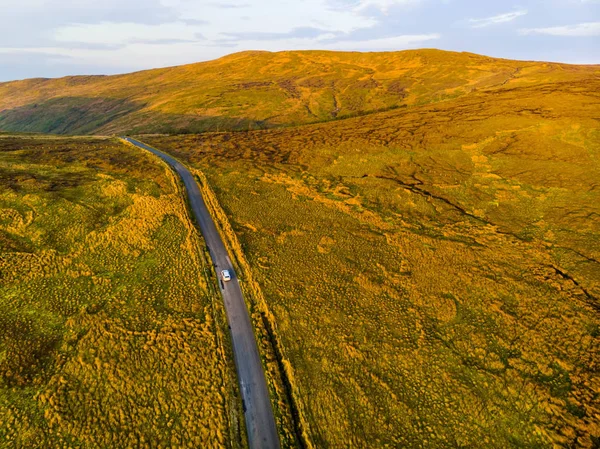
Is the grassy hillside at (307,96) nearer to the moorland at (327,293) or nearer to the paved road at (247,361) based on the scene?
the moorland at (327,293)

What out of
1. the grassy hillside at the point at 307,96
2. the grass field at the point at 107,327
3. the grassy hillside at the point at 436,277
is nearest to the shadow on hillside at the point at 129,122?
the grassy hillside at the point at 307,96

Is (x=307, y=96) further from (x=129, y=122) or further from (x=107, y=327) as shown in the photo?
(x=107, y=327)

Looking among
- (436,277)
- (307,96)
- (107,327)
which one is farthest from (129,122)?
(436,277)

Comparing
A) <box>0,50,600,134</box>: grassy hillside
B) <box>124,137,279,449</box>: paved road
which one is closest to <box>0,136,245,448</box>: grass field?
<box>124,137,279,449</box>: paved road

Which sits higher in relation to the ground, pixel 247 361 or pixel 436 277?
pixel 436 277

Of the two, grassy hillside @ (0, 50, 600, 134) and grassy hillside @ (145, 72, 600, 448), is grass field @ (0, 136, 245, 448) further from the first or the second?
grassy hillside @ (0, 50, 600, 134)

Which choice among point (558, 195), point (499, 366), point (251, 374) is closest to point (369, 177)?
point (558, 195)

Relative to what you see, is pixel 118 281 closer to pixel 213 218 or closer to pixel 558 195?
pixel 213 218
